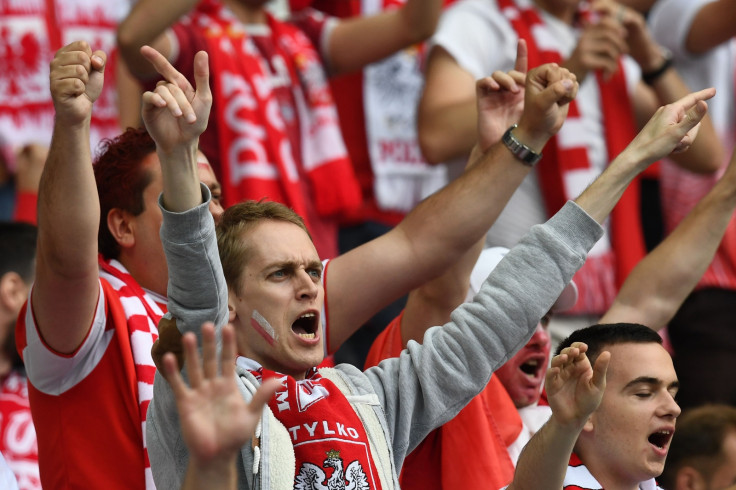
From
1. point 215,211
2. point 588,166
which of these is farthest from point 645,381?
point 588,166

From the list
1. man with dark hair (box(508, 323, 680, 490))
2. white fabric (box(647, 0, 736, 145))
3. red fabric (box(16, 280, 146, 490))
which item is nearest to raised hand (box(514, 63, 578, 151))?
man with dark hair (box(508, 323, 680, 490))

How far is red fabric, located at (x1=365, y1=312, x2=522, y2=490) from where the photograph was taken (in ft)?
9.59

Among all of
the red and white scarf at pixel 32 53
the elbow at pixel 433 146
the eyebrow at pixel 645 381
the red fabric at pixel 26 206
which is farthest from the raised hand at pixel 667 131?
the red and white scarf at pixel 32 53

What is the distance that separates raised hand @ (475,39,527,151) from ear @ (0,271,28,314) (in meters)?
1.37

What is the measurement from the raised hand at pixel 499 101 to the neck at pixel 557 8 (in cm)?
147

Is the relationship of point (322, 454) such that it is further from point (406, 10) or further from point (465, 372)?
point (406, 10)

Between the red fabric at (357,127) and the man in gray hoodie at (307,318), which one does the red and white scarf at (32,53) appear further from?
the man in gray hoodie at (307,318)

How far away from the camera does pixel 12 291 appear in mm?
3613

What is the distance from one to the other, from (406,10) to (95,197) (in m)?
1.86

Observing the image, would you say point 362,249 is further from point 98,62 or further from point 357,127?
point 357,127

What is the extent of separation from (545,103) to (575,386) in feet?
2.44

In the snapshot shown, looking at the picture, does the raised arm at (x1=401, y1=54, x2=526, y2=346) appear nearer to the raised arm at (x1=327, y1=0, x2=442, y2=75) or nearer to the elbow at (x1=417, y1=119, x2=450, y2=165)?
the elbow at (x1=417, y1=119, x2=450, y2=165)

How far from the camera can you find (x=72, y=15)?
4457 millimetres

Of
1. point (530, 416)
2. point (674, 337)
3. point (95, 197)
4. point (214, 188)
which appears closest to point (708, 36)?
point (674, 337)
